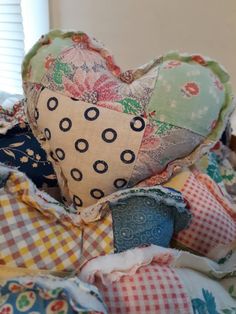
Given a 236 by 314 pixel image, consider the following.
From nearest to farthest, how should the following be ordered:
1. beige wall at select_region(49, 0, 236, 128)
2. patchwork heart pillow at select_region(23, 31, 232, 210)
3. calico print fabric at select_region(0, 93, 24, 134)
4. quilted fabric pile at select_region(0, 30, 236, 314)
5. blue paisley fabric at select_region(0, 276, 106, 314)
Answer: blue paisley fabric at select_region(0, 276, 106, 314), quilted fabric pile at select_region(0, 30, 236, 314), patchwork heart pillow at select_region(23, 31, 232, 210), calico print fabric at select_region(0, 93, 24, 134), beige wall at select_region(49, 0, 236, 128)

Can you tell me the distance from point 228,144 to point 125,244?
0.54m

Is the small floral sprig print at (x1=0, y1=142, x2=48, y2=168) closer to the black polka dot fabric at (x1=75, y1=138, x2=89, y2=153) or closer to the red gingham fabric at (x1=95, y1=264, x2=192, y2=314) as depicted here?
the black polka dot fabric at (x1=75, y1=138, x2=89, y2=153)

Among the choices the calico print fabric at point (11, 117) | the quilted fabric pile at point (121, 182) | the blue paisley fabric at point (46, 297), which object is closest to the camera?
the blue paisley fabric at point (46, 297)

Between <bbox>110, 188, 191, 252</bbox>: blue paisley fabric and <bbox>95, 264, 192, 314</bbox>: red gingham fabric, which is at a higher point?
<bbox>110, 188, 191, 252</bbox>: blue paisley fabric

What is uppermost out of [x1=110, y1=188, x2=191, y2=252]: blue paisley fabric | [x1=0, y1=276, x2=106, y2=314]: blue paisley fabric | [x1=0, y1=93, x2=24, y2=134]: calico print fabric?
[x1=0, y1=93, x2=24, y2=134]: calico print fabric

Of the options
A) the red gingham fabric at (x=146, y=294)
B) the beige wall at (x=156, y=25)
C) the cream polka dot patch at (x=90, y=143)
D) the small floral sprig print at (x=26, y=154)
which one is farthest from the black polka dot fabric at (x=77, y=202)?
the beige wall at (x=156, y=25)

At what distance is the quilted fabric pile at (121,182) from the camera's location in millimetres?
473

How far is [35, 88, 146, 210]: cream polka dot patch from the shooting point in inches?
23.6

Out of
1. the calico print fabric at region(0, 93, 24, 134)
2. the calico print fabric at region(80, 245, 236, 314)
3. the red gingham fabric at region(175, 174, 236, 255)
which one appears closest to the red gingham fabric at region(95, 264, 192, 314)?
the calico print fabric at region(80, 245, 236, 314)

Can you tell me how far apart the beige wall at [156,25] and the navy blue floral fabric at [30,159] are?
0.70 meters

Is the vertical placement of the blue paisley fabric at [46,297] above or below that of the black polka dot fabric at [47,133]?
below

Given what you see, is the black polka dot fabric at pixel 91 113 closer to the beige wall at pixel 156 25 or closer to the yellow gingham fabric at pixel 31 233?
the yellow gingham fabric at pixel 31 233

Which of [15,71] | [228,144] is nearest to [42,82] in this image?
[228,144]

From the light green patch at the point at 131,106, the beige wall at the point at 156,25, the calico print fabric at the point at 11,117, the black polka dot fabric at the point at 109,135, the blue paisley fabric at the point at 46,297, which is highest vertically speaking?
→ the beige wall at the point at 156,25
